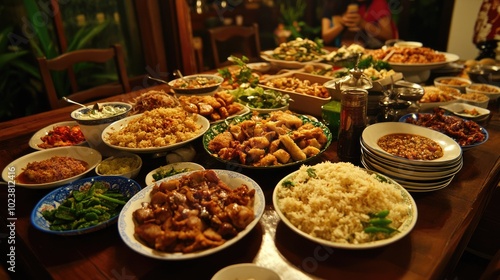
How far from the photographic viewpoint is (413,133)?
189cm

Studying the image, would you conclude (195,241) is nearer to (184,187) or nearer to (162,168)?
(184,187)

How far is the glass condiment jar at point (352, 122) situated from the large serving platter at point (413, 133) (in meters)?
0.06

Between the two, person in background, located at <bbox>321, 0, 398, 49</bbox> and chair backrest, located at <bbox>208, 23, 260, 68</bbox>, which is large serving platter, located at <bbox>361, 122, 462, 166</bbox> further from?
person in background, located at <bbox>321, 0, 398, 49</bbox>

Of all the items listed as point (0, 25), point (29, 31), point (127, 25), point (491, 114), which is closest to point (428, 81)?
point (491, 114)

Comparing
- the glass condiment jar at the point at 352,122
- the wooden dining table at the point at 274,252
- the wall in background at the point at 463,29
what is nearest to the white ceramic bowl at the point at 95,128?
the wooden dining table at the point at 274,252

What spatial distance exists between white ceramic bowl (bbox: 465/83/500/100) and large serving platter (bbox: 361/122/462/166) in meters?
1.15

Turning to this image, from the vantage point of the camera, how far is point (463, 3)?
525 centimetres

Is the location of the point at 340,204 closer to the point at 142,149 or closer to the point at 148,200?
the point at 148,200

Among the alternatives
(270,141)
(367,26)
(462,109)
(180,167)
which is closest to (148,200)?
(180,167)

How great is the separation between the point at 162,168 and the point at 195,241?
24.6 inches

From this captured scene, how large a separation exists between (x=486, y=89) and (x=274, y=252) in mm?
2448

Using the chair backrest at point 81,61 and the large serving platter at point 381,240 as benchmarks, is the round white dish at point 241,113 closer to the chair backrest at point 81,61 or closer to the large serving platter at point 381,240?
the large serving platter at point 381,240

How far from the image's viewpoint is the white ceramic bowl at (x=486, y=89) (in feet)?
8.64

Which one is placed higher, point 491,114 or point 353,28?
point 353,28
